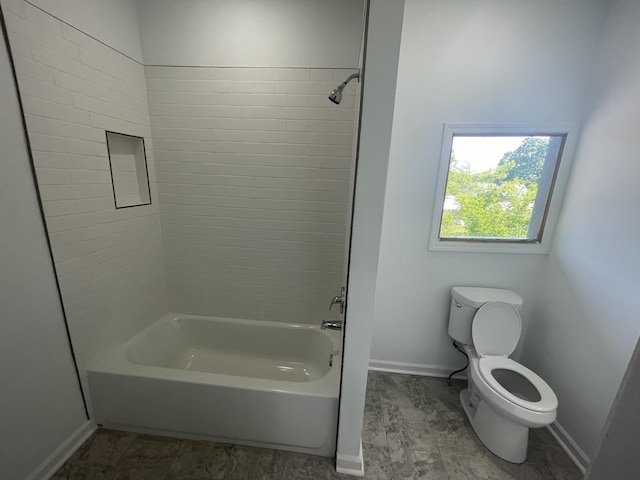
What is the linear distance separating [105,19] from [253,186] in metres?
1.21

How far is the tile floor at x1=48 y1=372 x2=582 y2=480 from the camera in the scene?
4.41 feet

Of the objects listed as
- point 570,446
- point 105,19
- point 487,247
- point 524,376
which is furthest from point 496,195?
point 105,19

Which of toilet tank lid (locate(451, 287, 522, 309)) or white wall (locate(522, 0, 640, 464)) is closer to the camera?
white wall (locate(522, 0, 640, 464))

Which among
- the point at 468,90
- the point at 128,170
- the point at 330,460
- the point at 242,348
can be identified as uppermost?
the point at 468,90

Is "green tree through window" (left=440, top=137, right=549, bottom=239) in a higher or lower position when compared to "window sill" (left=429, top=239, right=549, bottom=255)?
higher

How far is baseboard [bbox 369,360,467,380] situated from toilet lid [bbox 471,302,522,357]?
1.52ft

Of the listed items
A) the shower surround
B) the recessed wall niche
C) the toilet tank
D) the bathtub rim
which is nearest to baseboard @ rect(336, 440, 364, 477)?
the bathtub rim

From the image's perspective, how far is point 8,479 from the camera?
3.82 feet

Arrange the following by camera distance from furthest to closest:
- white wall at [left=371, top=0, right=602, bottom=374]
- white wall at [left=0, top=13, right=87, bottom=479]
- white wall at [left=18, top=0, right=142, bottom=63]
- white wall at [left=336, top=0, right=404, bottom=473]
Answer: white wall at [left=371, top=0, right=602, bottom=374]
white wall at [left=18, top=0, right=142, bottom=63]
white wall at [left=0, top=13, right=87, bottom=479]
white wall at [left=336, top=0, right=404, bottom=473]

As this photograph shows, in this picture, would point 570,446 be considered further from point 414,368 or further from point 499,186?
point 499,186

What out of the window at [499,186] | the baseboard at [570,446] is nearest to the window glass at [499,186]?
the window at [499,186]

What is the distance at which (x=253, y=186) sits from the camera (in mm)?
1906

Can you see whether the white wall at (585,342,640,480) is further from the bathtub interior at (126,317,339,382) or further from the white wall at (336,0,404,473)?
the bathtub interior at (126,317,339,382)

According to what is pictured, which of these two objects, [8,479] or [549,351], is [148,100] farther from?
[549,351]
